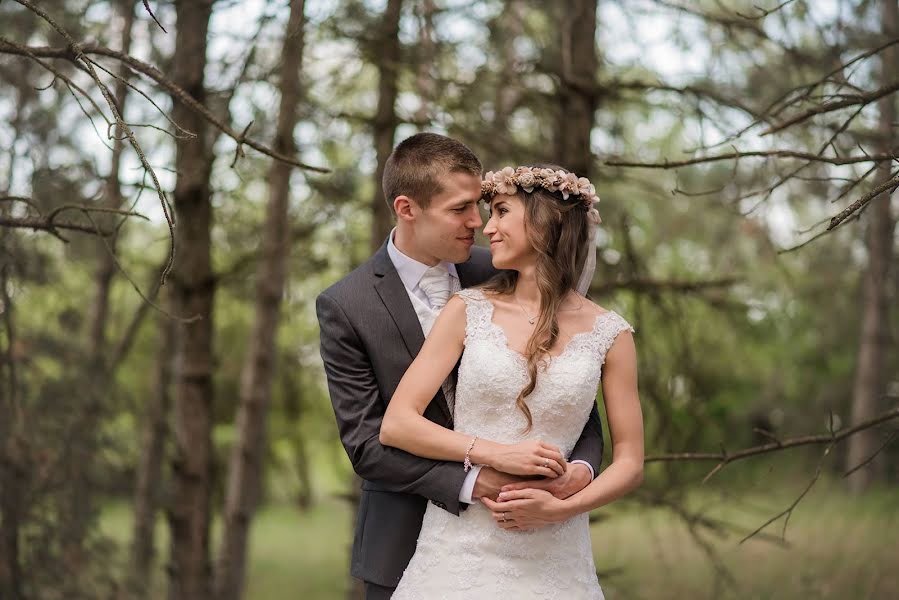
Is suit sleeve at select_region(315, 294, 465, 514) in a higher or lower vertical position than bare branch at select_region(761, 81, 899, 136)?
lower

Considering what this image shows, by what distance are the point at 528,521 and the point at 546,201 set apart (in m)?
1.01

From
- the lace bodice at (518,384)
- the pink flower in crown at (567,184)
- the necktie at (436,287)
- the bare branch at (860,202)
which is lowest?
the lace bodice at (518,384)

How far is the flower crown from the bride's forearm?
0.88 metres

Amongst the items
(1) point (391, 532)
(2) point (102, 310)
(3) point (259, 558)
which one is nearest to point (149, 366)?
(3) point (259, 558)

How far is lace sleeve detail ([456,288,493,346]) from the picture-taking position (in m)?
3.31

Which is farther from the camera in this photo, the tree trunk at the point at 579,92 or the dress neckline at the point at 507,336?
the tree trunk at the point at 579,92

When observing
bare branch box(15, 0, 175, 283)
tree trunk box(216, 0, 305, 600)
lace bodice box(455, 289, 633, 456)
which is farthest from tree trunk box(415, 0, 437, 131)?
bare branch box(15, 0, 175, 283)

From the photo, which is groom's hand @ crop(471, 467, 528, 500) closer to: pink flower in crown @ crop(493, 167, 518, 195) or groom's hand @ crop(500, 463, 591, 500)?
groom's hand @ crop(500, 463, 591, 500)

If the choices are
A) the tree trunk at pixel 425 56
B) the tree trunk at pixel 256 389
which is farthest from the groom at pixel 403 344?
the tree trunk at pixel 256 389

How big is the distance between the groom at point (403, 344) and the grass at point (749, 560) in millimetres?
946

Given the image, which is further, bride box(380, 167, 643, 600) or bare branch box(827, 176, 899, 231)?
bride box(380, 167, 643, 600)

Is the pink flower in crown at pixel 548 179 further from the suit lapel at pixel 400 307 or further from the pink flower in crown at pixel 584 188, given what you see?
the suit lapel at pixel 400 307

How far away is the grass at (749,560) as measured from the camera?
6.75 meters

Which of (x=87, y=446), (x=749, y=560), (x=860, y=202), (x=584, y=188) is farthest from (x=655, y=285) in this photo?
(x=749, y=560)
